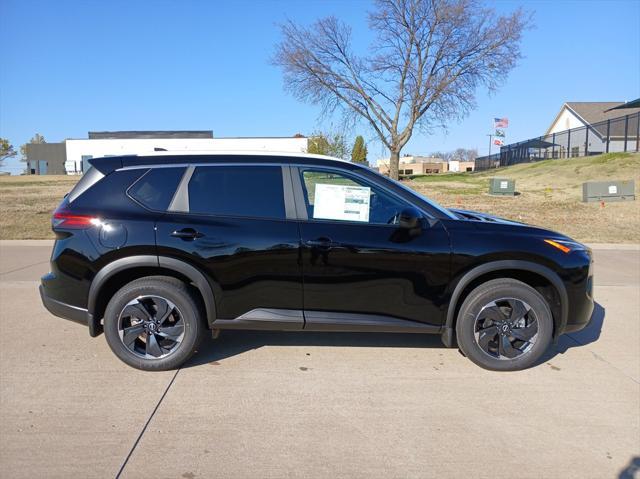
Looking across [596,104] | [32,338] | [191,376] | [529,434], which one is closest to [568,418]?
[529,434]

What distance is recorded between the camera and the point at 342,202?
394cm

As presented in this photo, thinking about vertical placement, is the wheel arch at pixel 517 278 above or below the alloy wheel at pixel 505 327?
above

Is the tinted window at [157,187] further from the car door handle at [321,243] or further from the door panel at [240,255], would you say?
the car door handle at [321,243]

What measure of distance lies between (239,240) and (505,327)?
2.31 meters

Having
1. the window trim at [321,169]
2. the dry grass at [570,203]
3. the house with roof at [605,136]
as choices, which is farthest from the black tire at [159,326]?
the house with roof at [605,136]

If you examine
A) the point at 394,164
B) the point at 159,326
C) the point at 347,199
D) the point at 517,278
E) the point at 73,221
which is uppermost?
the point at 394,164

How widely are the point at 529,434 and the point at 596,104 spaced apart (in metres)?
70.1

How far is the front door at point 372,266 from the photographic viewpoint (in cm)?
378

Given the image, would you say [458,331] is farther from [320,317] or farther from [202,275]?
[202,275]

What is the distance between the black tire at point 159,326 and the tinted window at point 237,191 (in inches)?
26.5

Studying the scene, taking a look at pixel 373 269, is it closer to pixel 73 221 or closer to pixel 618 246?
pixel 73 221

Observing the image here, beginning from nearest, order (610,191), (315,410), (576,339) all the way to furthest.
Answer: (315,410) < (576,339) < (610,191)

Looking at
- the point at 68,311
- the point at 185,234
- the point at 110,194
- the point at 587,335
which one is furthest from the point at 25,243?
the point at 587,335

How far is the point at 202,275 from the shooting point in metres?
3.77
